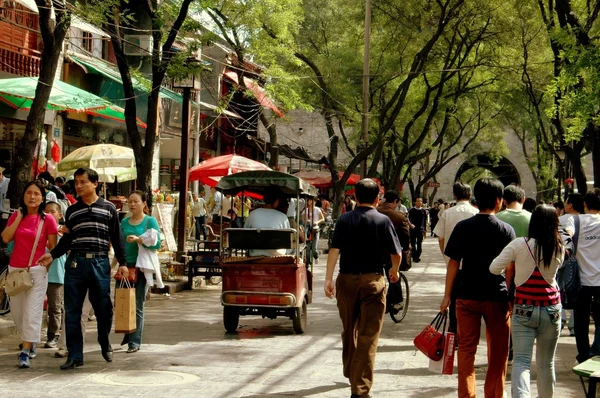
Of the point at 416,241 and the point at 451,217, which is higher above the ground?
the point at 451,217

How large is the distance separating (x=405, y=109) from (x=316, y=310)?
25.2 meters

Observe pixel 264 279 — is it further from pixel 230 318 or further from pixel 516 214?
pixel 516 214

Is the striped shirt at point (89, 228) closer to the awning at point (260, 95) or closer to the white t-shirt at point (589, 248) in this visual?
the white t-shirt at point (589, 248)

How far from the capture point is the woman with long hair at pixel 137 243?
9.87 meters

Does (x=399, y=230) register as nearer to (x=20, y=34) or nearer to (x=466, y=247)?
(x=466, y=247)

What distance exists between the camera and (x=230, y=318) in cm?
1157

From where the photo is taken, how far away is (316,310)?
557 inches

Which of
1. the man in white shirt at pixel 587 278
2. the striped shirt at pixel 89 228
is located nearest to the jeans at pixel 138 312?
the striped shirt at pixel 89 228

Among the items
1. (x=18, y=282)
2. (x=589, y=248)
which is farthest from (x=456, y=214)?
(x=18, y=282)

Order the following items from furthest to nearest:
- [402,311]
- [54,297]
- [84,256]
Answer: [402,311] < [54,297] < [84,256]

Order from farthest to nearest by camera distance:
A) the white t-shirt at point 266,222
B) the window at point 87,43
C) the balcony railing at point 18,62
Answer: the window at point 87,43 < the balcony railing at point 18,62 < the white t-shirt at point 266,222

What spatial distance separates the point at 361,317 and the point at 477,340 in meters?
1.08

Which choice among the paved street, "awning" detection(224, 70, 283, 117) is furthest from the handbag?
"awning" detection(224, 70, 283, 117)

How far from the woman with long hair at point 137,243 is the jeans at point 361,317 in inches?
121
